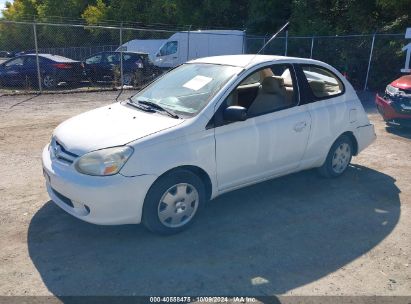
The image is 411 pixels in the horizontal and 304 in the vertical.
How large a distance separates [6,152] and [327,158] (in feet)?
16.5

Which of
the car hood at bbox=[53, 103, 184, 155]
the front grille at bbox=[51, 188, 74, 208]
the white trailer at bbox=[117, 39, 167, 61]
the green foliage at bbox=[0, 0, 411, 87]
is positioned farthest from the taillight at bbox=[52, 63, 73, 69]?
the front grille at bbox=[51, 188, 74, 208]

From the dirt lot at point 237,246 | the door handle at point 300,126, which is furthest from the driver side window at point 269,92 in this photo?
the dirt lot at point 237,246

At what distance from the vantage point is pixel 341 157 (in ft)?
18.5

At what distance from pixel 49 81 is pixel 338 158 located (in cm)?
1191

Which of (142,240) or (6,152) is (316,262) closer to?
(142,240)

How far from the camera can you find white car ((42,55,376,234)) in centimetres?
364

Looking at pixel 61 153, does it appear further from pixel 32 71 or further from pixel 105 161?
pixel 32 71

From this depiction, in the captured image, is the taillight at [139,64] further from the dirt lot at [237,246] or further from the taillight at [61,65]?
the dirt lot at [237,246]

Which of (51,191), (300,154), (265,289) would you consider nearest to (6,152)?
(51,191)

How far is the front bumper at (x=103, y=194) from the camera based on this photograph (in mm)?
3553

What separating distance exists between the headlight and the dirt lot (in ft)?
2.45

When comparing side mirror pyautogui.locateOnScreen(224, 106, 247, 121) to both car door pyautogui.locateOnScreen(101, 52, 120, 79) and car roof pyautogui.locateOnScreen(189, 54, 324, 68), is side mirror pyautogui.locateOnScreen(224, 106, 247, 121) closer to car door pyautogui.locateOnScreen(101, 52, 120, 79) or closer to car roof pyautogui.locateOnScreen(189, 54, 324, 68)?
car roof pyautogui.locateOnScreen(189, 54, 324, 68)

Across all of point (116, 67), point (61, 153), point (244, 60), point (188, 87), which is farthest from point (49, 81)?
point (61, 153)

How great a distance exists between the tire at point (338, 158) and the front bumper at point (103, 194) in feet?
9.14
